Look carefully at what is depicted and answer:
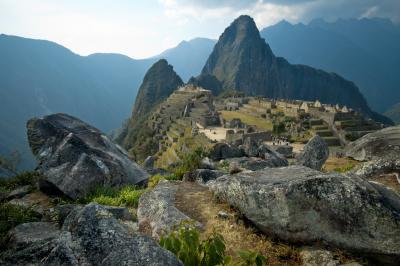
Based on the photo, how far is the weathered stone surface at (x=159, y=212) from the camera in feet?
28.5

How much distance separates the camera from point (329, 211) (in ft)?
23.5

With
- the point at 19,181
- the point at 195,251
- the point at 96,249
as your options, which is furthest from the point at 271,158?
the point at 96,249

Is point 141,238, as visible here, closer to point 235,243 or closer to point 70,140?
point 235,243

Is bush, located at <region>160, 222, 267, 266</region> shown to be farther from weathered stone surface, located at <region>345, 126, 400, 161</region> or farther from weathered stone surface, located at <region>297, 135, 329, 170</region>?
weathered stone surface, located at <region>297, 135, 329, 170</region>

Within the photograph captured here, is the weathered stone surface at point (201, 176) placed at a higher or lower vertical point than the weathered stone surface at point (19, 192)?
higher

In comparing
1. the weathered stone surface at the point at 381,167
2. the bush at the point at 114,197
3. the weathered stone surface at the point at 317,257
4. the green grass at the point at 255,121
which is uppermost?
the weathered stone surface at the point at 381,167

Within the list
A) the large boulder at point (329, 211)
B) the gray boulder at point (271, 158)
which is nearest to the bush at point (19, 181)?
the large boulder at point (329, 211)

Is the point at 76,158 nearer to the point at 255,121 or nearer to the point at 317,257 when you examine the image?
the point at 317,257

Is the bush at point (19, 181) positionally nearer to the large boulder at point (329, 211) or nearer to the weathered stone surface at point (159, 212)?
the weathered stone surface at point (159, 212)

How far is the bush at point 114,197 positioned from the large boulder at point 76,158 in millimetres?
319

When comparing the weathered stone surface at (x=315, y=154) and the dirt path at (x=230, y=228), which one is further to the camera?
the weathered stone surface at (x=315, y=154)

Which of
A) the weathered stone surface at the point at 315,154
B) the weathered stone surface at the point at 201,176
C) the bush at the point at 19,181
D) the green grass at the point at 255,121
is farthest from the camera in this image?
the green grass at the point at 255,121

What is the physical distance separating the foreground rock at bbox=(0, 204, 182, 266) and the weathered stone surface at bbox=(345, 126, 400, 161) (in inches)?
389

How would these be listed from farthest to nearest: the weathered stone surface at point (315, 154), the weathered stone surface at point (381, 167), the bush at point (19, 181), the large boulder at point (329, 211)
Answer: the weathered stone surface at point (315, 154)
the bush at point (19, 181)
the weathered stone surface at point (381, 167)
the large boulder at point (329, 211)
